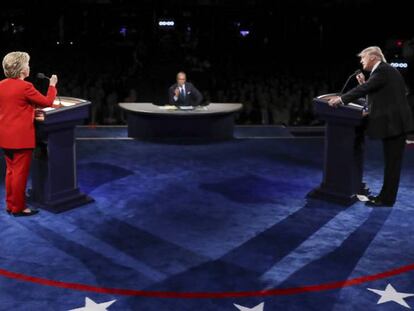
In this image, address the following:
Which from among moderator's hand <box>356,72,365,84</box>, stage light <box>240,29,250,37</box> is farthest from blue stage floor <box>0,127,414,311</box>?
stage light <box>240,29,250,37</box>

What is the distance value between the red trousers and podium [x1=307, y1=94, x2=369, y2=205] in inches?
104

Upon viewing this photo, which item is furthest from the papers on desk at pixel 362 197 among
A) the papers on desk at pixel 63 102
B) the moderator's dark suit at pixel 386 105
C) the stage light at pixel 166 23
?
the stage light at pixel 166 23

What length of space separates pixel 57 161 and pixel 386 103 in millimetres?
2892

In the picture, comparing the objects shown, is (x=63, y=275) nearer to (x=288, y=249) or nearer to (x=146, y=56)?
(x=288, y=249)

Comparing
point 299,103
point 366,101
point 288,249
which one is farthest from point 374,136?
point 299,103

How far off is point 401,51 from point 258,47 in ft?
29.7

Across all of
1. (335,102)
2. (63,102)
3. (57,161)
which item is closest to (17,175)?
(57,161)

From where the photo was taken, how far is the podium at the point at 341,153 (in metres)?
6.04

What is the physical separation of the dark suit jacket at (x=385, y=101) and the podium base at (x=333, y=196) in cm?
67

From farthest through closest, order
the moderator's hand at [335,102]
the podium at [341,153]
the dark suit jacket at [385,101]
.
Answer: the podium at [341,153], the moderator's hand at [335,102], the dark suit jacket at [385,101]

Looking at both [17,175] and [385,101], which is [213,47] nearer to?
[385,101]

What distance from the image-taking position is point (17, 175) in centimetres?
562

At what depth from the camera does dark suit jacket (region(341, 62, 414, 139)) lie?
18.8ft

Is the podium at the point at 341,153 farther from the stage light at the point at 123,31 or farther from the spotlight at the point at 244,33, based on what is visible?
the spotlight at the point at 244,33
